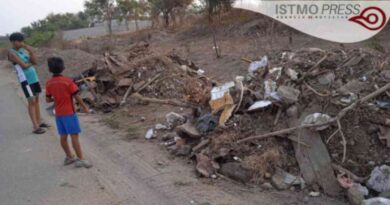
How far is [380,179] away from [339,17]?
1.89m

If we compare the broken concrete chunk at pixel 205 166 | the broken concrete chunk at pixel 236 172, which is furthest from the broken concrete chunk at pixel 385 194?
the broken concrete chunk at pixel 205 166

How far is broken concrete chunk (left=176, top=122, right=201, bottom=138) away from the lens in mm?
5996

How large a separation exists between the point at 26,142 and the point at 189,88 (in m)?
3.47

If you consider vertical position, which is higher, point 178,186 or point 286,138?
point 286,138

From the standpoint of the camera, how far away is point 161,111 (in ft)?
27.8

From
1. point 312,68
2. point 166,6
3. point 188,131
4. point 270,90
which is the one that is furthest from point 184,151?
point 166,6

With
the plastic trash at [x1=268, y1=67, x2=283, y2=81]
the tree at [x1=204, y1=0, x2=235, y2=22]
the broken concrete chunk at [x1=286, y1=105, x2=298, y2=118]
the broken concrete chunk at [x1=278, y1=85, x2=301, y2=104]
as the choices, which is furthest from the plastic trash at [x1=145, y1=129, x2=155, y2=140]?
the tree at [x1=204, y1=0, x2=235, y2=22]

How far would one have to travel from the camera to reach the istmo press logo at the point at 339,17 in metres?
4.97

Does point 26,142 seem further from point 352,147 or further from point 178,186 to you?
point 352,147

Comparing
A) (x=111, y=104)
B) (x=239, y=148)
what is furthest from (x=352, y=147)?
(x=111, y=104)

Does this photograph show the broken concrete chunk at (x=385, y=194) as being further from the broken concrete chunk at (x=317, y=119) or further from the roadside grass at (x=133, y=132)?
the roadside grass at (x=133, y=132)

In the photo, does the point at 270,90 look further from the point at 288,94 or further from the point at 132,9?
the point at 132,9

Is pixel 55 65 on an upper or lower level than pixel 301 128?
upper

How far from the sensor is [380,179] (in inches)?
176
